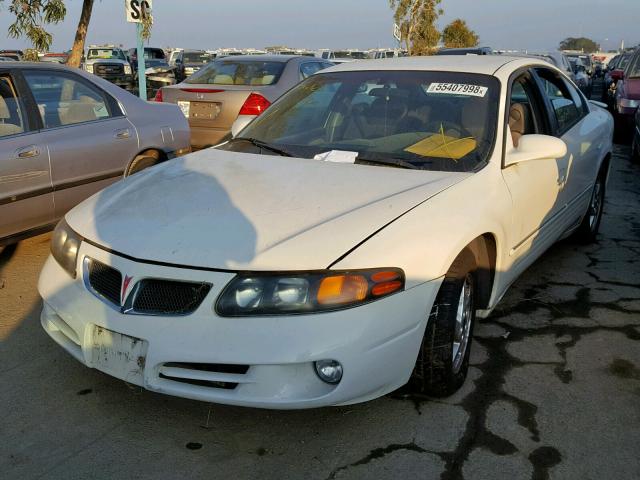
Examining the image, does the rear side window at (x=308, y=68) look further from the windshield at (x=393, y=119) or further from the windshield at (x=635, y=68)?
the windshield at (x=635, y=68)

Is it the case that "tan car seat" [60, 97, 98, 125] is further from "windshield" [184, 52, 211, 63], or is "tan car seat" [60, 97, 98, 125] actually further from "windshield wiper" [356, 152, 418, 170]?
"windshield" [184, 52, 211, 63]

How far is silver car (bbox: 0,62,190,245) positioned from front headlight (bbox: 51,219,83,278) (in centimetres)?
160

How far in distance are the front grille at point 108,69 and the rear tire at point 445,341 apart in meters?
21.0

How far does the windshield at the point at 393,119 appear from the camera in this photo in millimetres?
3643

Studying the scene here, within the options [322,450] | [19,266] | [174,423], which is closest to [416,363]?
[322,450]

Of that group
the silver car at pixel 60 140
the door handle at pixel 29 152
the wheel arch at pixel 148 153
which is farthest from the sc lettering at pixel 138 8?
the door handle at pixel 29 152

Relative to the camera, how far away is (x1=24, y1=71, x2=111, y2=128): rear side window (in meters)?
5.05

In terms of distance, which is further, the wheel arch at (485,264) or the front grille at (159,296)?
the wheel arch at (485,264)

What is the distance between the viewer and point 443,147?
3.64 metres

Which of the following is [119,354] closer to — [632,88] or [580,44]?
[632,88]

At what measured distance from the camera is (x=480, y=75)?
3961 mm

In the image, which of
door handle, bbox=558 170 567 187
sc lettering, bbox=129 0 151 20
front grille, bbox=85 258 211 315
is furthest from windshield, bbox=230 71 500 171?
sc lettering, bbox=129 0 151 20

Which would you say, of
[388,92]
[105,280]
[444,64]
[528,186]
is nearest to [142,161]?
[388,92]

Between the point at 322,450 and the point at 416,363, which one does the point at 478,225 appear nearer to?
the point at 416,363
